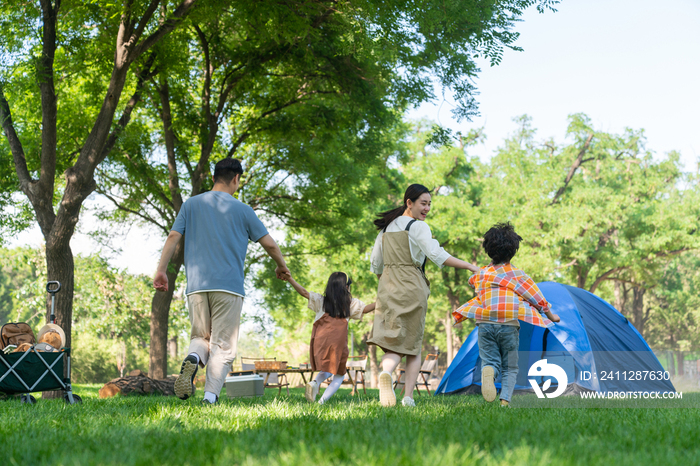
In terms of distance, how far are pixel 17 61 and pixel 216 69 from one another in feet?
15.4

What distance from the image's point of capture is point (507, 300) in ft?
17.4

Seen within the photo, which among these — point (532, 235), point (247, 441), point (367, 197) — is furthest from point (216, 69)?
point (532, 235)

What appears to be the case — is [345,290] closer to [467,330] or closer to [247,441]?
[247,441]

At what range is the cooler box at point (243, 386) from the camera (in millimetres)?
7871

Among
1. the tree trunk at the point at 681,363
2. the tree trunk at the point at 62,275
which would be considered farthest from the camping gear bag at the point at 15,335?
the tree trunk at the point at 681,363

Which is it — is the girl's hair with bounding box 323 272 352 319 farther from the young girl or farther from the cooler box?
the cooler box

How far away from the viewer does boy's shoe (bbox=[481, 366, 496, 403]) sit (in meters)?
4.82

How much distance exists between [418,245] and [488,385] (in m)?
1.39

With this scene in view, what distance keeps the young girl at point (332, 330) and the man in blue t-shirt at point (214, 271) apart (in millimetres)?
1354

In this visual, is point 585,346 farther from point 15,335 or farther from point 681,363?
point 15,335

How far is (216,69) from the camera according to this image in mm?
13422

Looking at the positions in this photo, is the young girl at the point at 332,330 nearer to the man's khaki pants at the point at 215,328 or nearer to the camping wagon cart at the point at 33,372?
the man's khaki pants at the point at 215,328

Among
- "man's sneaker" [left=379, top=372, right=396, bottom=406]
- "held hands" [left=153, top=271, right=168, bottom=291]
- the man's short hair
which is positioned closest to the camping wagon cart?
"held hands" [left=153, top=271, right=168, bottom=291]

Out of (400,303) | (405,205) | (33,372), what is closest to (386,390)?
(400,303)
